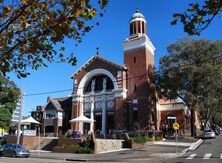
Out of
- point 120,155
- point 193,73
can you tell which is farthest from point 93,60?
point 120,155

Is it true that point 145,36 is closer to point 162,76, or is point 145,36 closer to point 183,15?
point 162,76

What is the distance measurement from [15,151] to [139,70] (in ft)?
84.2

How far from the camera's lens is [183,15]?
547 centimetres

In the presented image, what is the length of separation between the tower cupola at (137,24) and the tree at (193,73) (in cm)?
990

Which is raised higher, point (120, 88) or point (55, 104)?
point (120, 88)

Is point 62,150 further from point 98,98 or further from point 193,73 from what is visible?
point 98,98

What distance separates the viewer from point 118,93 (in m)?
49.0

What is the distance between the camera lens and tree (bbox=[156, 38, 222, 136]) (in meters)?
40.0

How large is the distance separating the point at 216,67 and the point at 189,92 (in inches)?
188

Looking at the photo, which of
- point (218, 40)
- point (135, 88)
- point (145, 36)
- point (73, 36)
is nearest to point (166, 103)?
point (135, 88)

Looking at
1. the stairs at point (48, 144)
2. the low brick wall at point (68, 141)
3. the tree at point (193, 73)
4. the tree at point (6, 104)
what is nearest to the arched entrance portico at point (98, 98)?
the tree at point (193, 73)

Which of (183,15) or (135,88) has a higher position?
(135,88)

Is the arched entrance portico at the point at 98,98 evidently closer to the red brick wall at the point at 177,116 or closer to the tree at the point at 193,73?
the red brick wall at the point at 177,116

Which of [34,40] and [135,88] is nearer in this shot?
[34,40]
